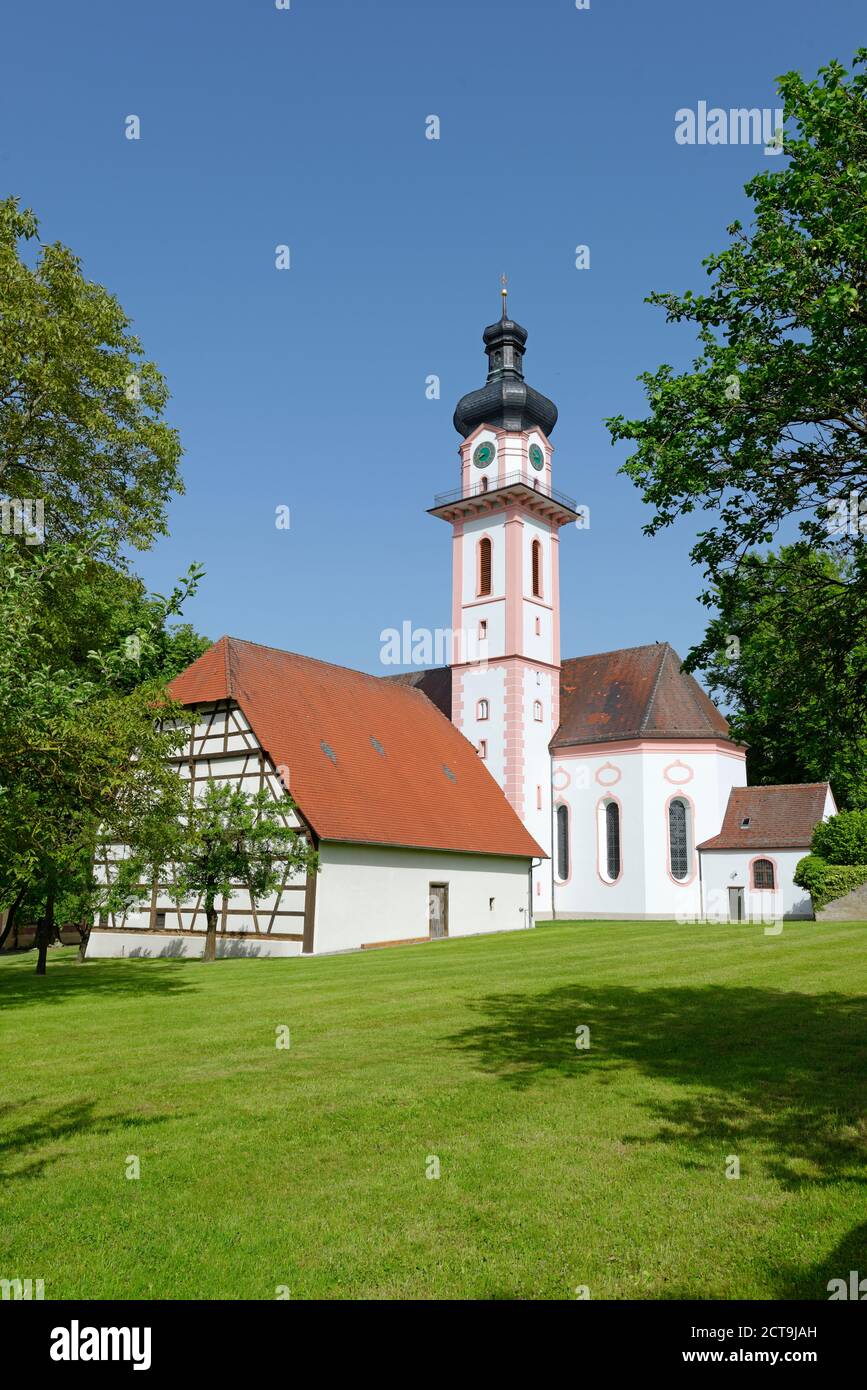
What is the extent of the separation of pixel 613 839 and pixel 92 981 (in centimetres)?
2571

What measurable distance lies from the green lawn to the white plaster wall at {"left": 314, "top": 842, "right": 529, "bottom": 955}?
11.5 metres

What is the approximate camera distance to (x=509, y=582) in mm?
44344

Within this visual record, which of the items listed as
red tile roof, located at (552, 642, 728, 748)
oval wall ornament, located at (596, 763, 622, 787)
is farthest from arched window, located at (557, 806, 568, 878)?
red tile roof, located at (552, 642, 728, 748)

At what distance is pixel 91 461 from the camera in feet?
75.0

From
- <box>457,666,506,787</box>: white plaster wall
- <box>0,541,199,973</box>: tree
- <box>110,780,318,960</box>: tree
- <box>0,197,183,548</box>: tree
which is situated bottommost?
<box>110,780,318,960</box>: tree

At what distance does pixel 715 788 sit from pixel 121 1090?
34.3 meters

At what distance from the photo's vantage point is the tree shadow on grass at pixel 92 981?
1814 centimetres

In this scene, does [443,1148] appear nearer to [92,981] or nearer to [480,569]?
[92,981]

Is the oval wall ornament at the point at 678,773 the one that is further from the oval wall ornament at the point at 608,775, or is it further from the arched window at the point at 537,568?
the arched window at the point at 537,568

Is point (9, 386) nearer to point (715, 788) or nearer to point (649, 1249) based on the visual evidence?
point (649, 1249)

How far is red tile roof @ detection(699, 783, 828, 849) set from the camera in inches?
1486

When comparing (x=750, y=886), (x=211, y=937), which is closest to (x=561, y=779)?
(x=750, y=886)

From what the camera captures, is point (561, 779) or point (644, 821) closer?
point (644, 821)

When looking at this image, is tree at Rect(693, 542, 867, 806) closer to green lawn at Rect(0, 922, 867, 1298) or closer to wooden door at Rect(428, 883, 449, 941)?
green lawn at Rect(0, 922, 867, 1298)
